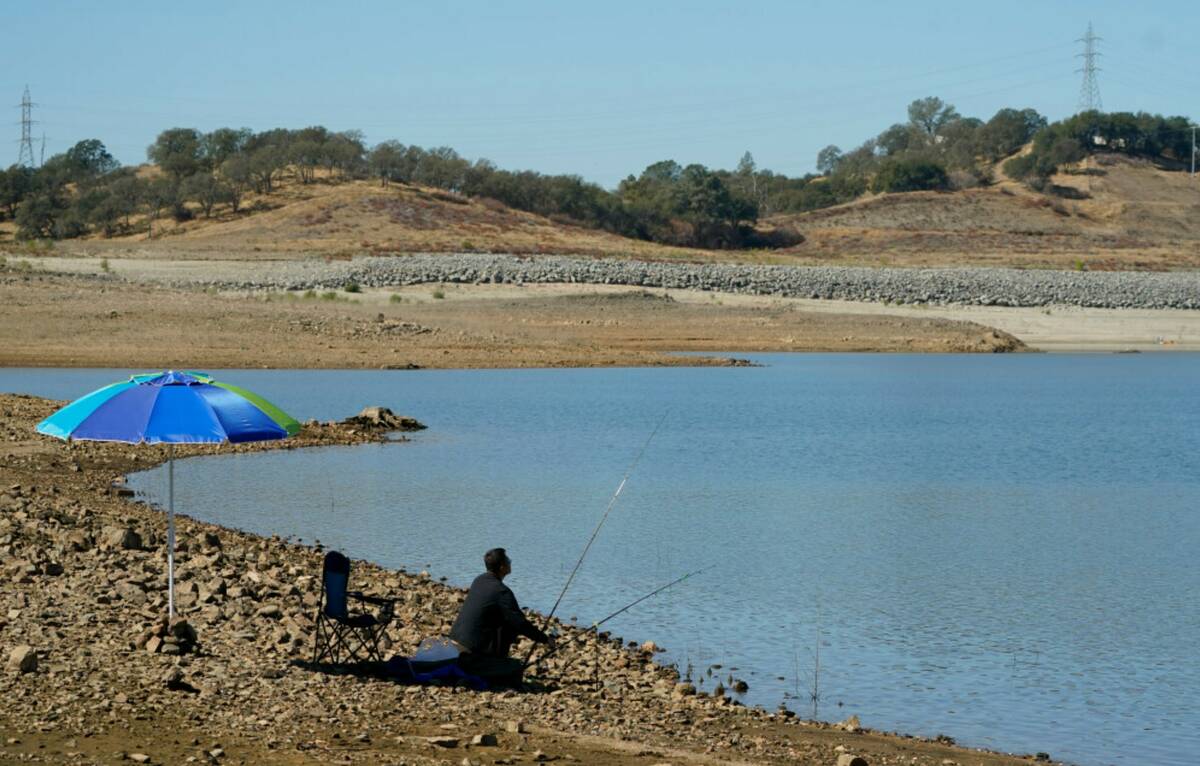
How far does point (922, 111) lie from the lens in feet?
518

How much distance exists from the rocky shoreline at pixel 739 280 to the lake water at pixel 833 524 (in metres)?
19.7

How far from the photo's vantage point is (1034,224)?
104 metres

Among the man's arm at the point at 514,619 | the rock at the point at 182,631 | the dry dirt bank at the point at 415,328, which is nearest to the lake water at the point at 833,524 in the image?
the man's arm at the point at 514,619

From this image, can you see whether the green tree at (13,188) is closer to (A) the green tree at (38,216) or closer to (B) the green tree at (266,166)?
(A) the green tree at (38,216)

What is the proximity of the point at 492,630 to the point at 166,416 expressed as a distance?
249 centimetres

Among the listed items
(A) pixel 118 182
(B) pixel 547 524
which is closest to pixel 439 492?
(B) pixel 547 524

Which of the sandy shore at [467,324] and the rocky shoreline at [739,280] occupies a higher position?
the rocky shoreline at [739,280]

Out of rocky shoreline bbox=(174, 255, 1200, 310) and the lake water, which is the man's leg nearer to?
the lake water

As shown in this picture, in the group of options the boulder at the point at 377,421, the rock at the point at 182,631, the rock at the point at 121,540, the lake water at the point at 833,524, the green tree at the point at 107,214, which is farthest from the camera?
the green tree at the point at 107,214

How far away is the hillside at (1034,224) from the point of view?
9031 centimetres

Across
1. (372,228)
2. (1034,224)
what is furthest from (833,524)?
(1034,224)

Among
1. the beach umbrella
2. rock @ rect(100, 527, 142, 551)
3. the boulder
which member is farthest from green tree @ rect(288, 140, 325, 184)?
the beach umbrella

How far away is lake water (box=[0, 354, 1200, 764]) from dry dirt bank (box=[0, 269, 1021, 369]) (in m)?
3.95

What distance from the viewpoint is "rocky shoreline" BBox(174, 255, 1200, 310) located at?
183ft
